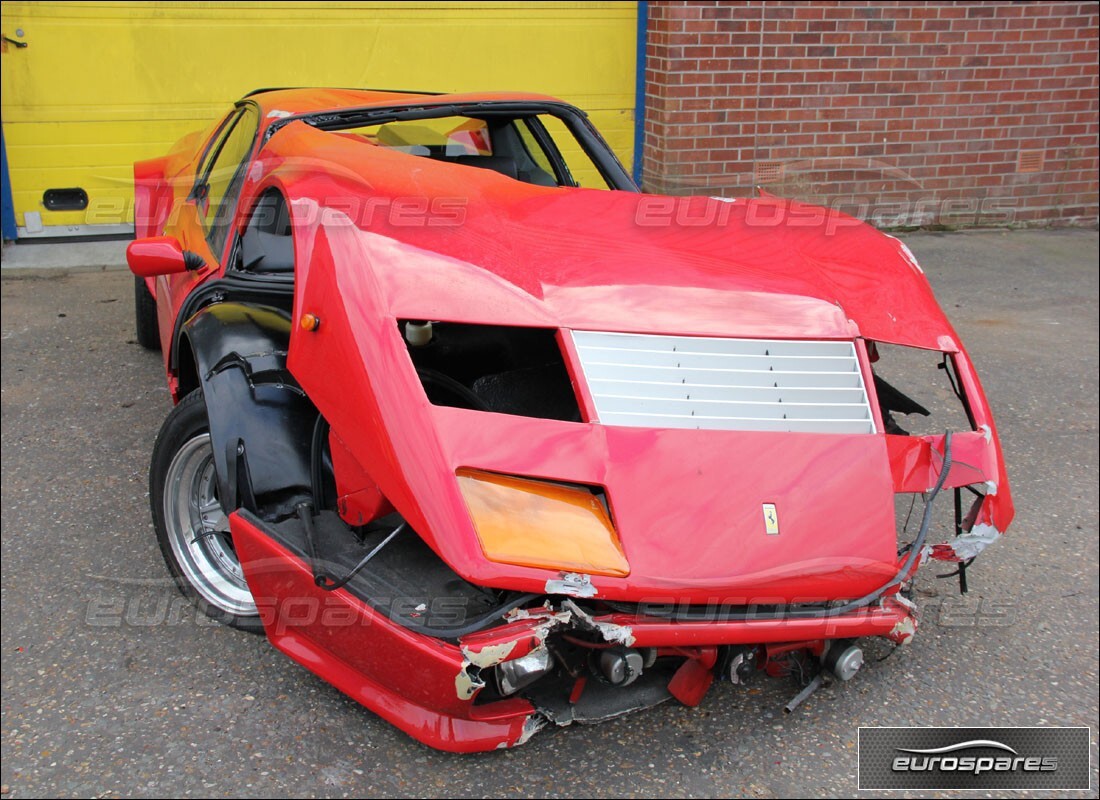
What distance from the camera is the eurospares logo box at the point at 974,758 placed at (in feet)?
7.93

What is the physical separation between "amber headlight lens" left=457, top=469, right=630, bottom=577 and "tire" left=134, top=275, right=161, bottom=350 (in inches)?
129

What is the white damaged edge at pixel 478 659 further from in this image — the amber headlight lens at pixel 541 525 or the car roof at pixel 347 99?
the car roof at pixel 347 99

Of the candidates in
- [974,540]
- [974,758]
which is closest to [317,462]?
[974,540]

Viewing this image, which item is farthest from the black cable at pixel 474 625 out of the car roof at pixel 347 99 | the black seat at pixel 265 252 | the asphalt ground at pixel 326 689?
the car roof at pixel 347 99

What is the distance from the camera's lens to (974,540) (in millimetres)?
2484

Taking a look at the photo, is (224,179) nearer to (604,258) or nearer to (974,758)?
(604,258)

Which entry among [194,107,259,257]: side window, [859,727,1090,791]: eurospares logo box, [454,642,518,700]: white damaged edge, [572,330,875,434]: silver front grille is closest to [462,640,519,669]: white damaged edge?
[454,642,518,700]: white damaged edge

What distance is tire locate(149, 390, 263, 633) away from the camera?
2840 mm

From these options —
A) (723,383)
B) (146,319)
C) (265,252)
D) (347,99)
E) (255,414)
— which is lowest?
(146,319)

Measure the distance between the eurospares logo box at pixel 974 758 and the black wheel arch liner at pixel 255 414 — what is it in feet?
5.17

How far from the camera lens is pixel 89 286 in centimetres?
634

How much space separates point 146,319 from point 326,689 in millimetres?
3009

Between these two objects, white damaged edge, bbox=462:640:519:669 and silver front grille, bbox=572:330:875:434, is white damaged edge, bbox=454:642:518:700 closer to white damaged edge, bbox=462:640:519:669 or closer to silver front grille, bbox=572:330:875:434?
white damaged edge, bbox=462:640:519:669

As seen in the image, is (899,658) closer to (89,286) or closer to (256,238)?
(256,238)
